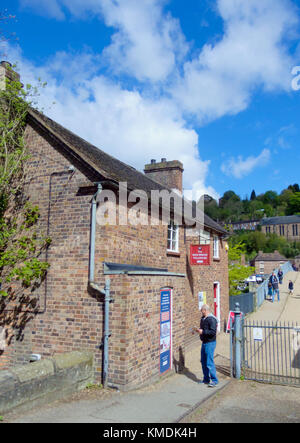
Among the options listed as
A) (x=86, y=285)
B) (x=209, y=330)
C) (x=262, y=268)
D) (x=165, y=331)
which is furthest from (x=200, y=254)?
(x=262, y=268)

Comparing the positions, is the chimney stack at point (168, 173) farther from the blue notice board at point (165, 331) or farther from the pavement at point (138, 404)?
the pavement at point (138, 404)

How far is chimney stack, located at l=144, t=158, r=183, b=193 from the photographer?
773 inches

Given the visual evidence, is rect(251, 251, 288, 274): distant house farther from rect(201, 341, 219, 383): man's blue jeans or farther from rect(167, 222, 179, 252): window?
rect(201, 341, 219, 383): man's blue jeans

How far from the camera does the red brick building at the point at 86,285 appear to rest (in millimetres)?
7895

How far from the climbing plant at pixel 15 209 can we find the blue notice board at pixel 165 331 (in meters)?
3.34

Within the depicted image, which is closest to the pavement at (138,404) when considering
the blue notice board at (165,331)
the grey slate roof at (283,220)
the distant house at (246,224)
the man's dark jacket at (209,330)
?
the blue notice board at (165,331)

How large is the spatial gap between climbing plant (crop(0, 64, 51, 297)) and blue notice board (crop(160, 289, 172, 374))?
3344 mm

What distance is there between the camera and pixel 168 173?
1984 cm

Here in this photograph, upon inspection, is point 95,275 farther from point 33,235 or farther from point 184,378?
point 184,378

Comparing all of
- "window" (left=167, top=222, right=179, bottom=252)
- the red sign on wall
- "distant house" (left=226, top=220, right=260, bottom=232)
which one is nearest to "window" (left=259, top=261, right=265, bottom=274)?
the red sign on wall

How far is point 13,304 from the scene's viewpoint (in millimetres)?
9281

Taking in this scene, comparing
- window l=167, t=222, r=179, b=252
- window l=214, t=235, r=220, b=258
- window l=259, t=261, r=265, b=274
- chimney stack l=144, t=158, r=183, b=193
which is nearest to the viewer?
window l=167, t=222, r=179, b=252
